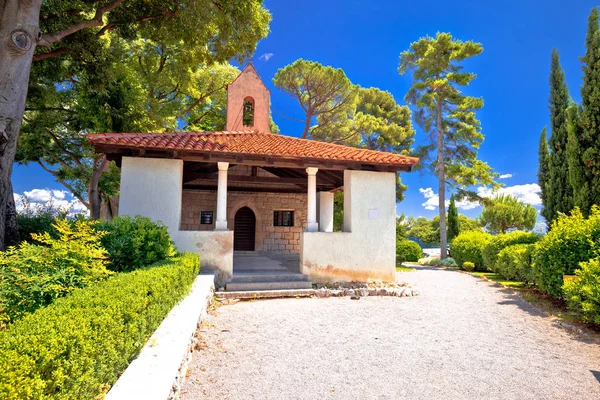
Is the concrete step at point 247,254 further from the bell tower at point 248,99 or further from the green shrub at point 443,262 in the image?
the green shrub at point 443,262

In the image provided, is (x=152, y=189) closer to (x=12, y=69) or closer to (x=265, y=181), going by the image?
(x=12, y=69)

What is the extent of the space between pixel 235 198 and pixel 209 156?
5847 mm

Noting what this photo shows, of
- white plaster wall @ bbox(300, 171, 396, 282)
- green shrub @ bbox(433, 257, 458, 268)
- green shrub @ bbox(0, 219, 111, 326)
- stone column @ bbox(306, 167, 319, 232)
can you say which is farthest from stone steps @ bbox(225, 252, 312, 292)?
green shrub @ bbox(433, 257, 458, 268)

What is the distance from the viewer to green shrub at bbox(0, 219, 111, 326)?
9.28ft

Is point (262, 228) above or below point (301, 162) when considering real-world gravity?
below

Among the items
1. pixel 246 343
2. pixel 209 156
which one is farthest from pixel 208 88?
pixel 246 343

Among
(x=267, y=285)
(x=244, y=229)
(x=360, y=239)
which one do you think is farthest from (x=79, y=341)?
(x=244, y=229)

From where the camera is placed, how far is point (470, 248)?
52.0 feet

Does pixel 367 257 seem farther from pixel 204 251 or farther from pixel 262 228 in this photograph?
pixel 262 228

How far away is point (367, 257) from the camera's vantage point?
8.92 m

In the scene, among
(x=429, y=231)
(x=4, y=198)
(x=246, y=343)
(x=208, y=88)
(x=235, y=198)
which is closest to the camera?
(x=246, y=343)

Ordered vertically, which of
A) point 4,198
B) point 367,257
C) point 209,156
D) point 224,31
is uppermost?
point 224,31

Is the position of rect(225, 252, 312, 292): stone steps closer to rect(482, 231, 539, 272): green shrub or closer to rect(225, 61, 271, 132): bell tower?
rect(225, 61, 271, 132): bell tower

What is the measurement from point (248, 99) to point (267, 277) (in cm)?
733
